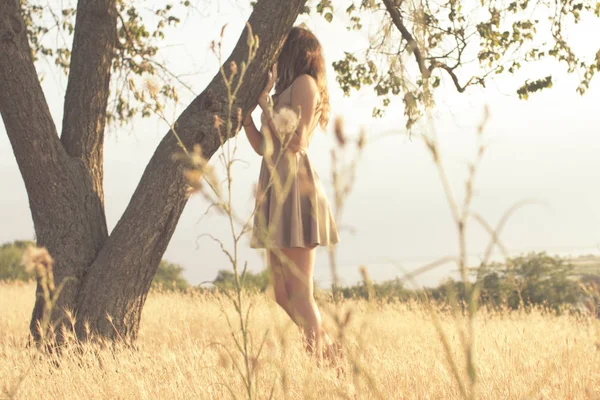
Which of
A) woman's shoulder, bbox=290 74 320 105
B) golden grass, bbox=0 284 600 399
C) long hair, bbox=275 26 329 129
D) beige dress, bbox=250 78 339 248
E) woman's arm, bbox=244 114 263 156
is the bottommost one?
golden grass, bbox=0 284 600 399

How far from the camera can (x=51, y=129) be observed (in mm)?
5531

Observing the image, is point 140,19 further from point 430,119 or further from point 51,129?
point 430,119

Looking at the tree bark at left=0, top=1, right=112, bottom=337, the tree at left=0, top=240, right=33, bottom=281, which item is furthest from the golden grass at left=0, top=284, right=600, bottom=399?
the tree at left=0, top=240, right=33, bottom=281

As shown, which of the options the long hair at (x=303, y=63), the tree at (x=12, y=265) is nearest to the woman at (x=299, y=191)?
the long hair at (x=303, y=63)

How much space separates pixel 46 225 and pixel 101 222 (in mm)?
444

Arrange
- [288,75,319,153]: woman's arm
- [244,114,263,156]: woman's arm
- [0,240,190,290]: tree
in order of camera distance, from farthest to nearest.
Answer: [0,240,190,290]: tree < [244,114,263,156]: woman's arm < [288,75,319,153]: woman's arm

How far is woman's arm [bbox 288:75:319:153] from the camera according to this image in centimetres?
438

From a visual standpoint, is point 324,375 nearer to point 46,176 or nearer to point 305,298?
point 305,298

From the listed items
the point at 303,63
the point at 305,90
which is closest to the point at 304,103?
the point at 305,90

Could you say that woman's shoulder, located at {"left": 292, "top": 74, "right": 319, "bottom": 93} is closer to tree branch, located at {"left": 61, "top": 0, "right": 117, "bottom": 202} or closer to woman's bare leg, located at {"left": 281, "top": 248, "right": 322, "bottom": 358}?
woman's bare leg, located at {"left": 281, "top": 248, "right": 322, "bottom": 358}

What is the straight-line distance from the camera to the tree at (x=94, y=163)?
5180 mm

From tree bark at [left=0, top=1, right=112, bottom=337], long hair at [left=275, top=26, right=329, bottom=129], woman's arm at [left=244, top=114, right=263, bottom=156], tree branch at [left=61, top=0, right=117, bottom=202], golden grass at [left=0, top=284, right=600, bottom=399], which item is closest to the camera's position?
golden grass at [left=0, top=284, right=600, bottom=399]

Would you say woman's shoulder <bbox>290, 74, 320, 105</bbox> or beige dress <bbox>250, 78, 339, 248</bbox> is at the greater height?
woman's shoulder <bbox>290, 74, 320, 105</bbox>

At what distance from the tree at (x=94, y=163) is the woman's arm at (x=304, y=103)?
0.70 metres
